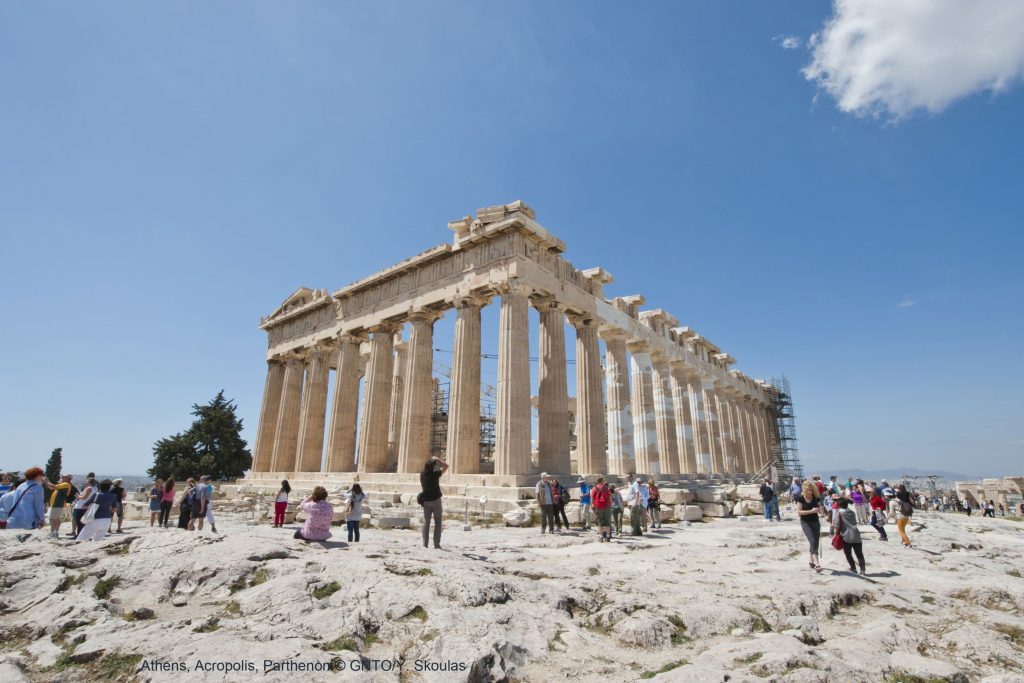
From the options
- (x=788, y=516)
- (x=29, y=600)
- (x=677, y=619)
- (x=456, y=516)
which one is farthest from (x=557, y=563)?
(x=788, y=516)

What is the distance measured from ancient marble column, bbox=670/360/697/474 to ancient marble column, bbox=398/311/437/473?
616 inches

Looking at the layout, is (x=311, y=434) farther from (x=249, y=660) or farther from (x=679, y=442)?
(x=249, y=660)

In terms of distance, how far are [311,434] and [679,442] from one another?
859 inches

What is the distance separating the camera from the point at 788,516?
17141 millimetres

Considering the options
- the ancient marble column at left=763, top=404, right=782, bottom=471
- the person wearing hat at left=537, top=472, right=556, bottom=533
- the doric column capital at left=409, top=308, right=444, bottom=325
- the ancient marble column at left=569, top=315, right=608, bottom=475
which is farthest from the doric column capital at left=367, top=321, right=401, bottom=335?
the ancient marble column at left=763, top=404, right=782, bottom=471

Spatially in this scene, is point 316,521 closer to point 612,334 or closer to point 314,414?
point 612,334

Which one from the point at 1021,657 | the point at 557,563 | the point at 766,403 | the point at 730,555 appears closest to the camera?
the point at 1021,657

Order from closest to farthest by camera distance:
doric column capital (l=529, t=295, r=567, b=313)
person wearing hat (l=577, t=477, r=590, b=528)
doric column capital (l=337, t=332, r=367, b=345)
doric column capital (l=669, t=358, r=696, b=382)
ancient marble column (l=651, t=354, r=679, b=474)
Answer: person wearing hat (l=577, t=477, r=590, b=528) → doric column capital (l=529, t=295, r=567, b=313) → ancient marble column (l=651, t=354, r=679, b=474) → doric column capital (l=337, t=332, r=367, b=345) → doric column capital (l=669, t=358, r=696, b=382)

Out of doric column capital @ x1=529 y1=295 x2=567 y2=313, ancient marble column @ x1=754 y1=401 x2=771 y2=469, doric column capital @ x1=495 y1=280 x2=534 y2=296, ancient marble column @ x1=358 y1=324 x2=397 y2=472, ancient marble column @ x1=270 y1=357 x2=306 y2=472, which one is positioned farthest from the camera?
ancient marble column @ x1=754 y1=401 x2=771 y2=469

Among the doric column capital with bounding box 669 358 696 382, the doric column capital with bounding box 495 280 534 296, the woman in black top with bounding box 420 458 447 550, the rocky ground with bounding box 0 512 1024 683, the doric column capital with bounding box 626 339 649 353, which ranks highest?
the doric column capital with bounding box 495 280 534 296

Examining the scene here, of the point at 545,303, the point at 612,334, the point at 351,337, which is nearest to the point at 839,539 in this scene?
the point at 545,303

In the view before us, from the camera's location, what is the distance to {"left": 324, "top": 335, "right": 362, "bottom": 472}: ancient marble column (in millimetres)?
25609

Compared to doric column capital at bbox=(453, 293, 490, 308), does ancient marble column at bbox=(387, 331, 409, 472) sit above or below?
Result: below

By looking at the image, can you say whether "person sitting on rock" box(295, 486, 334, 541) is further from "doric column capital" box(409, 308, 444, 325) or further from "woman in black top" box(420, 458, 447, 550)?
"doric column capital" box(409, 308, 444, 325)
